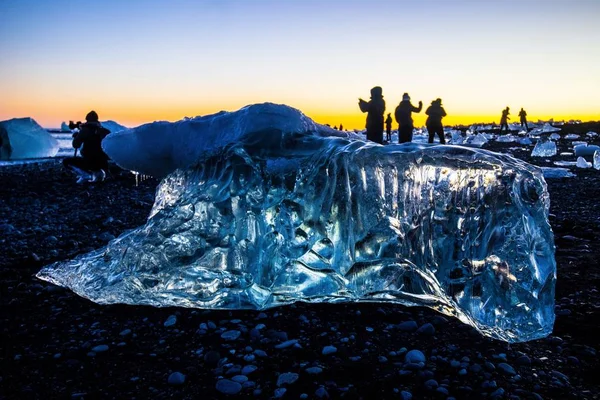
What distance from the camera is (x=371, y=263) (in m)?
3.14

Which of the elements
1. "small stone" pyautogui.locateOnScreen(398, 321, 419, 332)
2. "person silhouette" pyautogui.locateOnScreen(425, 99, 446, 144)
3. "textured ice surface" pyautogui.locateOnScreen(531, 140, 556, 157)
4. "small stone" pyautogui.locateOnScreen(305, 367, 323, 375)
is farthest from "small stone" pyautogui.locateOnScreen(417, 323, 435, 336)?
"textured ice surface" pyautogui.locateOnScreen(531, 140, 556, 157)

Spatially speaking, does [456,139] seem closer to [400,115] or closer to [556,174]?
[400,115]

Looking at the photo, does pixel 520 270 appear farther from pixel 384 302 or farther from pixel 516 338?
pixel 384 302

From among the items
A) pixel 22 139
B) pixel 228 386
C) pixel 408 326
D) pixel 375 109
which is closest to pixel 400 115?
pixel 375 109

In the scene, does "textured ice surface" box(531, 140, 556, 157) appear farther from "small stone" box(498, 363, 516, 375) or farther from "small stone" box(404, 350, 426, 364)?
"small stone" box(404, 350, 426, 364)

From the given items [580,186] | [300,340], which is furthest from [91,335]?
[580,186]

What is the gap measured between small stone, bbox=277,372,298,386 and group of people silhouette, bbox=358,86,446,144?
341 inches

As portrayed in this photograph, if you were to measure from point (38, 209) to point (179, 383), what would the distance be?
6322mm

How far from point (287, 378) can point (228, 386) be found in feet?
0.97

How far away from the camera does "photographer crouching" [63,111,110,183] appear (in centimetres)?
989

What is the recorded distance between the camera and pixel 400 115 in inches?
467

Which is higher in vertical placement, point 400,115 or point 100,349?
point 400,115

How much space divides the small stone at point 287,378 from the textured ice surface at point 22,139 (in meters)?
21.9

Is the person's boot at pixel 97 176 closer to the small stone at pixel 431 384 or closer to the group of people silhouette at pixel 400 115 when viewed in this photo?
the group of people silhouette at pixel 400 115
